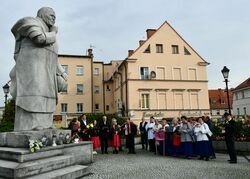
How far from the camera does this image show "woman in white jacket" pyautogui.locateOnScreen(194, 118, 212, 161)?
1145 cm

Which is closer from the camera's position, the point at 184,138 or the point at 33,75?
the point at 33,75

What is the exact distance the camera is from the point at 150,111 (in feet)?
120

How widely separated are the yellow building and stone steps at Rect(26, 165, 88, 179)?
28843 mm

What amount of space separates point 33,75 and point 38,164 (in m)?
2.41

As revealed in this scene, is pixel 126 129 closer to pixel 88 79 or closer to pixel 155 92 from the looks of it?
pixel 155 92

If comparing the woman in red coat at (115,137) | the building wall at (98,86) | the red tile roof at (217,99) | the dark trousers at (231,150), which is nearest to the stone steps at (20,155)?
the dark trousers at (231,150)

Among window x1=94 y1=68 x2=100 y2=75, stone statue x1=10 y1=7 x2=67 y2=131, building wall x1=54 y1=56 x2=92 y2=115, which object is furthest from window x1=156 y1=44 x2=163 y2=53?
stone statue x1=10 y1=7 x2=67 y2=131

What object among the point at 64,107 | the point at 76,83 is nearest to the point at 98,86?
the point at 76,83

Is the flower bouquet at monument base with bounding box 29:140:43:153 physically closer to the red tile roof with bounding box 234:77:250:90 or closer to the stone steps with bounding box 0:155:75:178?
the stone steps with bounding box 0:155:75:178

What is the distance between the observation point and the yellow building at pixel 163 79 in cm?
3675

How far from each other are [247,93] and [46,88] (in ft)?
185

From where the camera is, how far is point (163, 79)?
38.0m

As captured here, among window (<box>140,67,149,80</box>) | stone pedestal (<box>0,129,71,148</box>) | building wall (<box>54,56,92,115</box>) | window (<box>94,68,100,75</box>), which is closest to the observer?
stone pedestal (<box>0,129,71,148</box>)

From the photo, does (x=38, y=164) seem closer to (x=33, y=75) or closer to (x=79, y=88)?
(x=33, y=75)
